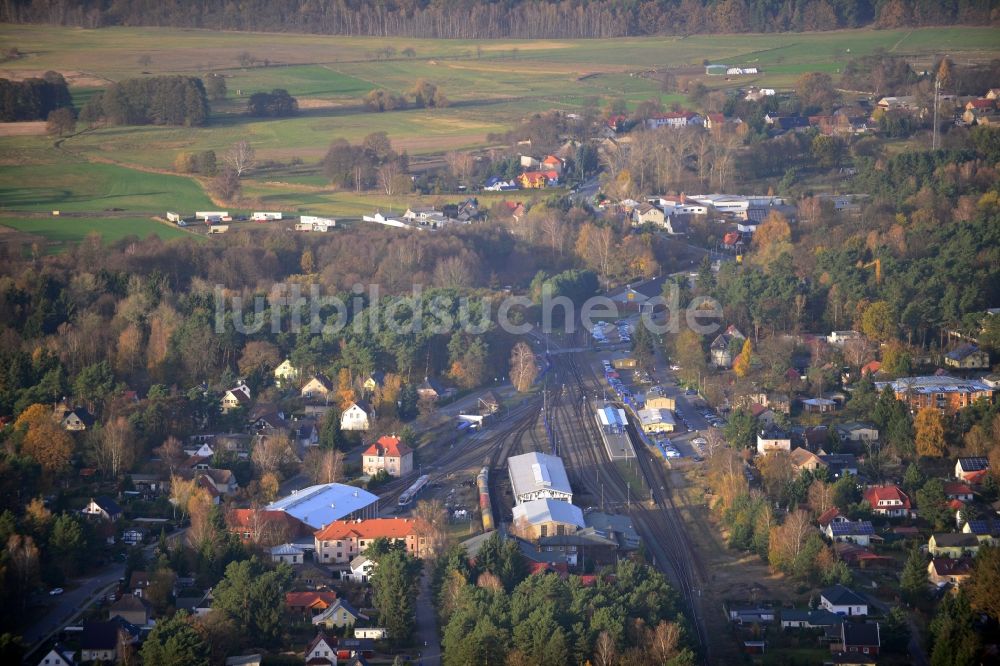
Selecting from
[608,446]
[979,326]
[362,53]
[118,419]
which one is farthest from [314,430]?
[362,53]

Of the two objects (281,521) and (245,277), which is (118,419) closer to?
(281,521)

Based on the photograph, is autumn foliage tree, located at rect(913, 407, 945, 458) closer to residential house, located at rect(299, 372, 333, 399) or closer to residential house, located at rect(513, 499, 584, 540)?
residential house, located at rect(513, 499, 584, 540)

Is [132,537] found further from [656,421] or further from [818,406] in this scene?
[818,406]

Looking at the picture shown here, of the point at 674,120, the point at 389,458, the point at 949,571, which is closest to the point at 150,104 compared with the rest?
the point at 674,120

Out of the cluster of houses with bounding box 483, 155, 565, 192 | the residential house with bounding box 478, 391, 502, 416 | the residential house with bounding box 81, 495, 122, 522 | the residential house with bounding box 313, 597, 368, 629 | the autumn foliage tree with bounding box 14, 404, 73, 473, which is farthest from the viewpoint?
the cluster of houses with bounding box 483, 155, 565, 192

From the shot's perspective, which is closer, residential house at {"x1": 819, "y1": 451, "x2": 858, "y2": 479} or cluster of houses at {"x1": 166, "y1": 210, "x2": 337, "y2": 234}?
residential house at {"x1": 819, "y1": 451, "x2": 858, "y2": 479}

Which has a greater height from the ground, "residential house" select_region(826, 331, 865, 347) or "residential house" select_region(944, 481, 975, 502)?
"residential house" select_region(826, 331, 865, 347)

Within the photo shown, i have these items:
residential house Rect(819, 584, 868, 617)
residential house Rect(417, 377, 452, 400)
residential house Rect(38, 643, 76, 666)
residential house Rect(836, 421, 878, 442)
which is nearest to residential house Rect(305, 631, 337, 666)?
residential house Rect(38, 643, 76, 666)

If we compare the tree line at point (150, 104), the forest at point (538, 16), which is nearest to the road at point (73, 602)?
the tree line at point (150, 104)
